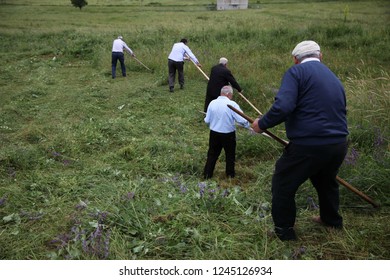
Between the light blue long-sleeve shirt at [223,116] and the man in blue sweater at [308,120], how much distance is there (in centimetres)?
180

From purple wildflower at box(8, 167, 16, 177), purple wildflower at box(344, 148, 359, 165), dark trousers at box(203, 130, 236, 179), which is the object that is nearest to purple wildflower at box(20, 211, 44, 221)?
purple wildflower at box(8, 167, 16, 177)

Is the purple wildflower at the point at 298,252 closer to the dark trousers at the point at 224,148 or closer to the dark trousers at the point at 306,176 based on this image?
the dark trousers at the point at 306,176

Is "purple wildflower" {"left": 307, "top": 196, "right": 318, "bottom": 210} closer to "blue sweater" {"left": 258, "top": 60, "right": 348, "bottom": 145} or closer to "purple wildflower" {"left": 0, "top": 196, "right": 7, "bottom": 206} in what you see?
"blue sweater" {"left": 258, "top": 60, "right": 348, "bottom": 145}

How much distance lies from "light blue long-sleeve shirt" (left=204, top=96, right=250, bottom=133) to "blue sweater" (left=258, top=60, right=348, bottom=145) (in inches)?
77.7

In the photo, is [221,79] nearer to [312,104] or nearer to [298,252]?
[312,104]

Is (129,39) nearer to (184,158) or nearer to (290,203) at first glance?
(184,158)

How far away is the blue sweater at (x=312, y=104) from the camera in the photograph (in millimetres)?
2998

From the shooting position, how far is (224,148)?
5.34m

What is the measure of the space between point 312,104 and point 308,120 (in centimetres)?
14

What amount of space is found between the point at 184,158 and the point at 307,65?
3.19m

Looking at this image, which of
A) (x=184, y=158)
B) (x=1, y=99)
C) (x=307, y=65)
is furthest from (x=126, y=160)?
(x=1, y=99)

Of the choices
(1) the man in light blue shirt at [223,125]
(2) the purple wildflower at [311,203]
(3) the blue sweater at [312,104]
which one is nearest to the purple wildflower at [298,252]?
(2) the purple wildflower at [311,203]
